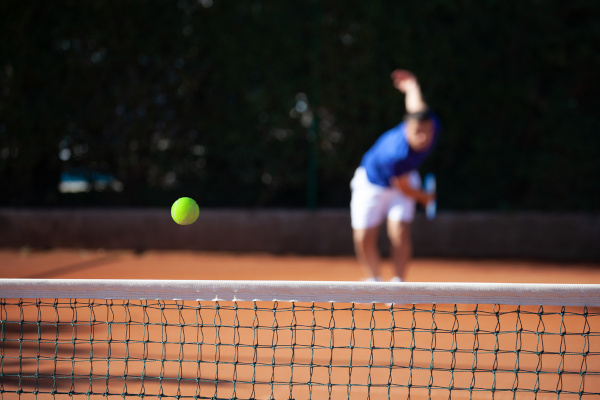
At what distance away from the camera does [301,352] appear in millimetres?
3123

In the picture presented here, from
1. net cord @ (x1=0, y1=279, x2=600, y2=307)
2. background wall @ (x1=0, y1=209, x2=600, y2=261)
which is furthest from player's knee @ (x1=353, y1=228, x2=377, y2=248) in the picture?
background wall @ (x1=0, y1=209, x2=600, y2=261)

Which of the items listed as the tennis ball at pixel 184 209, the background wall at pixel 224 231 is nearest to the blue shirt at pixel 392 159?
the tennis ball at pixel 184 209

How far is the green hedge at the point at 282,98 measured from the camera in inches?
267

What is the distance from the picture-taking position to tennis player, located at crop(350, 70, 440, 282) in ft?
13.4

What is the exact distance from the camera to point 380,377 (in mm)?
2758

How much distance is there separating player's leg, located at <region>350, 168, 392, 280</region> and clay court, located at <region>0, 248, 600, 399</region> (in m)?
0.48

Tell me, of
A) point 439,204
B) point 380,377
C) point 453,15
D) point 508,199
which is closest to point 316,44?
point 453,15

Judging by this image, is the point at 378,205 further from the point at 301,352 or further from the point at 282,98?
the point at 282,98

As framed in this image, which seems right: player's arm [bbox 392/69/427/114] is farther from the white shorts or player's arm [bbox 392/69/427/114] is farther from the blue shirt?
the white shorts

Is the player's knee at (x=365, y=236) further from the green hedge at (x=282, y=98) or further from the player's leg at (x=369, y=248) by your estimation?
the green hedge at (x=282, y=98)

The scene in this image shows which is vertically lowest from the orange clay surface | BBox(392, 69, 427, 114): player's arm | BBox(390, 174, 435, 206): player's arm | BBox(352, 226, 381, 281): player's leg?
the orange clay surface

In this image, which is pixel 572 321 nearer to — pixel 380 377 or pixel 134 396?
pixel 380 377

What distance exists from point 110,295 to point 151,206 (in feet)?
16.0

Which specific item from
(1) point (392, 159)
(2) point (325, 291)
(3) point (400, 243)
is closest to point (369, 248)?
(3) point (400, 243)
